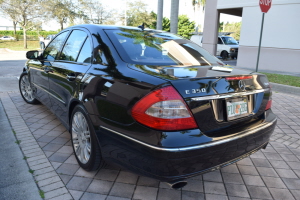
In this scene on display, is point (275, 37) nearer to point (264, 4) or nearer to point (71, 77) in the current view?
point (264, 4)

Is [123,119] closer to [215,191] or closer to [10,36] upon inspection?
[215,191]

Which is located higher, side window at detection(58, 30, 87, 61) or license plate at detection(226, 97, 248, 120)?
side window at detection(58, 30, 87, 61)

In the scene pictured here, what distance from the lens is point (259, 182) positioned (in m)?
2.66

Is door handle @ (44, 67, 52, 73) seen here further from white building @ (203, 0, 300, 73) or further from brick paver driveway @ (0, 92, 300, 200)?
Result: white building @ (203, 0, 300, 73)

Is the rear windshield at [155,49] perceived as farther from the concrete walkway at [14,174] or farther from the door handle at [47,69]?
the concrete walkway at [14,174]

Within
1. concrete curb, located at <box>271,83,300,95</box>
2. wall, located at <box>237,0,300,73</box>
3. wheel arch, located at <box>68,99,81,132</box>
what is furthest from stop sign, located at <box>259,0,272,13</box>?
wheel arch, located at <box>68,99,81,132</box>

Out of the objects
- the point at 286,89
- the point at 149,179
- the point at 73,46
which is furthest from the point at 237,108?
the point at 286,89

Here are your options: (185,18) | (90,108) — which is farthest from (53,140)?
(185,18)

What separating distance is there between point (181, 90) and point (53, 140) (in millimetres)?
2427

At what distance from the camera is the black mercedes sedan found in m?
1.86

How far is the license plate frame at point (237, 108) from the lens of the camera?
2096 millimetres

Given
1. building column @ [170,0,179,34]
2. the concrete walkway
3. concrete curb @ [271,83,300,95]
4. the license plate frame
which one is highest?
building column @ [170,0,179,34]

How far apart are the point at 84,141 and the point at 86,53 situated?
985mm

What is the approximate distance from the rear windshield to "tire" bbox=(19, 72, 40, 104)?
306cm
